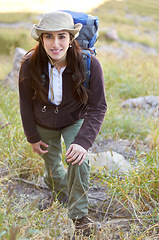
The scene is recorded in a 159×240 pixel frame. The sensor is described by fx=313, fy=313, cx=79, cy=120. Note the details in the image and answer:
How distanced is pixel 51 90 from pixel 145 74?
5249 millimetres

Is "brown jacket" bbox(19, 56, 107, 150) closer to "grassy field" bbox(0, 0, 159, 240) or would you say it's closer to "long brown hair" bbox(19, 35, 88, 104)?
"long brown hair" bbox(19, 35, 88, 104)

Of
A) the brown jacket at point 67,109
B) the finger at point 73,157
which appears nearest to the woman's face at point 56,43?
the brown jacket at point 67,109

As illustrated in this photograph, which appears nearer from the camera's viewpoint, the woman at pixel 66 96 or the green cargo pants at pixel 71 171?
the woman at pixel 66 96

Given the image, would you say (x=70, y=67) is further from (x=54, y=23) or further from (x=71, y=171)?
(x=71, y=171)

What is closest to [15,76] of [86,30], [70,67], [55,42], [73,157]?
[86,30]

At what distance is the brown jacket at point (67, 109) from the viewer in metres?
2.41

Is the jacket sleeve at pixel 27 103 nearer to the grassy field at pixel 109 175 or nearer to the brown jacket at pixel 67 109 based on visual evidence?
the brown jacket at pixel 67 109

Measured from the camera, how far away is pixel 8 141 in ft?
11.1

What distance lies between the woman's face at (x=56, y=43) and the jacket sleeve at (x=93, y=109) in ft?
0.84

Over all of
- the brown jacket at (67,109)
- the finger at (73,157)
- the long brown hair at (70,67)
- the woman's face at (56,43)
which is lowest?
the finger at (73,157)

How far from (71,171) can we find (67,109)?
501 millimetres

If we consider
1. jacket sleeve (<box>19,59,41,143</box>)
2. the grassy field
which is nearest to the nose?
jacket sleeve (<box>19,59,41,143</box>)

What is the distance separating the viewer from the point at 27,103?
257 cm

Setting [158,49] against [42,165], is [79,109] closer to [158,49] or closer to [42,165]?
[42,165]
